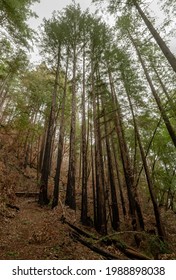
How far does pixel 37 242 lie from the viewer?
635 cm

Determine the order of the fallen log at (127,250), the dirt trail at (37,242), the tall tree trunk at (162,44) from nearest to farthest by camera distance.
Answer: the dirt trail at (37,242)
the fallen log at (127,250)
the tall tree trunk at (162,44)

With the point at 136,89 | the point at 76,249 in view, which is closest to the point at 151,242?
the point at 76,249

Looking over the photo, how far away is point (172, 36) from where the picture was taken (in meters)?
8.38

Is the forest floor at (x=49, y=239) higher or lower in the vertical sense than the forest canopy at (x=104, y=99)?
lower

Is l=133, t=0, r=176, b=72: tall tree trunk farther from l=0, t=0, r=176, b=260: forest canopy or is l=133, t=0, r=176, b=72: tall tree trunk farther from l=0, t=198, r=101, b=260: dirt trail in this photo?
l=0, t=198, r=101, b=260: dirt trail

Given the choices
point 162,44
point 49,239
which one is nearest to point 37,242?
point 49,239

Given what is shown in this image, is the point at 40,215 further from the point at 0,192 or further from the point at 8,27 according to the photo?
the point at 8,27

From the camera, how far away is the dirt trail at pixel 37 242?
18.1ft

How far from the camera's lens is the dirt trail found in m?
5.52

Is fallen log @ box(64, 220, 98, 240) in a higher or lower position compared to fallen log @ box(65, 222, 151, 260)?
higher

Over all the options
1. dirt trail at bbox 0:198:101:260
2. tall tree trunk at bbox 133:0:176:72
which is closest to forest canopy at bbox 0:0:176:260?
tall tree trunk at bbox 133:0:176:72

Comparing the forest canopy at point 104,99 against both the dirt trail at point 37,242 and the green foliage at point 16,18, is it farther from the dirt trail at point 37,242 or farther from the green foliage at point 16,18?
the dirt trail at point 37,242

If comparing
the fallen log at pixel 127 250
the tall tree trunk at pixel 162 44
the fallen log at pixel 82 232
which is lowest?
the fallen log at pixel 127 250

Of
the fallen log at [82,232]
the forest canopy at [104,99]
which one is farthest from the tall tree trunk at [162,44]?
the fallen log at [82,232]
